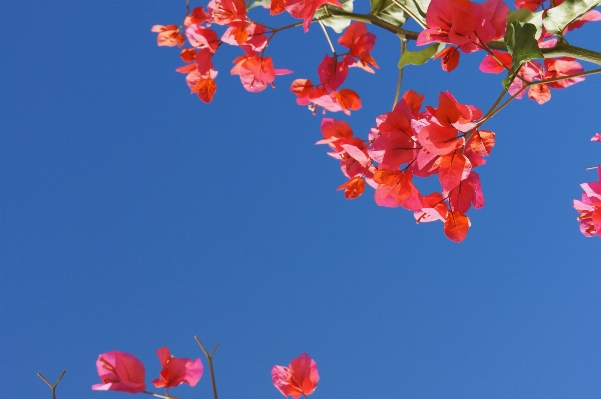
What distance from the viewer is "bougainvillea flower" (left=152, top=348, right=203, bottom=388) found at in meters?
0.75

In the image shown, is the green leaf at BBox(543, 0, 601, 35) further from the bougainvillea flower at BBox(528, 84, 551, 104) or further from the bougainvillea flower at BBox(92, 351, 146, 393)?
the bougainvillea flower at BBox(92, 351, 146, 393)

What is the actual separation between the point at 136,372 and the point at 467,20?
640mm

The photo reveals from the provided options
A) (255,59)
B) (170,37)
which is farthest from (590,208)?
(170,37)

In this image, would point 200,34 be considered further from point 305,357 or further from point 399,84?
point 305,357

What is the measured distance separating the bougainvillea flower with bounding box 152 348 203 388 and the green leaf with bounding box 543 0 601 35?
0.70 m

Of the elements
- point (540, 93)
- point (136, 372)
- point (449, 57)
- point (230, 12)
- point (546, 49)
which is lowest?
point (136, 372)

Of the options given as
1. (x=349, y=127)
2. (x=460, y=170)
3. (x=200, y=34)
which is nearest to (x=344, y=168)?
(x=349, y=127)

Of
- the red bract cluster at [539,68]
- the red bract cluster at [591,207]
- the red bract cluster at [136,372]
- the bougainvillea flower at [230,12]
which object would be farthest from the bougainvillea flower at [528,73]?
the red bract cluster at [136,372]

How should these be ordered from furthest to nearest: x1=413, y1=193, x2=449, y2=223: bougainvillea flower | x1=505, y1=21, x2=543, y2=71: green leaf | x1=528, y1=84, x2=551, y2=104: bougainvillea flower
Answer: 1. x1=528, y1=84, x2=551, y2=104: bougainvillea flower
2. x1=413, y1=193, x2=449, y2=223: bougainvillea flower
3. x1=505, y1=21, x2=543, y2=71: green leaf

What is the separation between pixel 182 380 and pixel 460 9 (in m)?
0.65

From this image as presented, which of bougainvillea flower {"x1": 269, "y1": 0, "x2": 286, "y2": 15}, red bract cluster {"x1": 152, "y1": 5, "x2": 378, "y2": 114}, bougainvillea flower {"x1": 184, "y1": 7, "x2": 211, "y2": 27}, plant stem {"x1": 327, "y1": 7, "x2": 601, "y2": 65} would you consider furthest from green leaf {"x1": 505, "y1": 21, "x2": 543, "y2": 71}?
bougainvillea flower {"x1": 184, "y1": 7, "x2": 211, "y2": 27}

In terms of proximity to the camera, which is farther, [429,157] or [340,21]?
[340,21]

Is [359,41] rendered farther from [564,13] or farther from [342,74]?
[564,13]

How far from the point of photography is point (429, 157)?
71 centimetres
